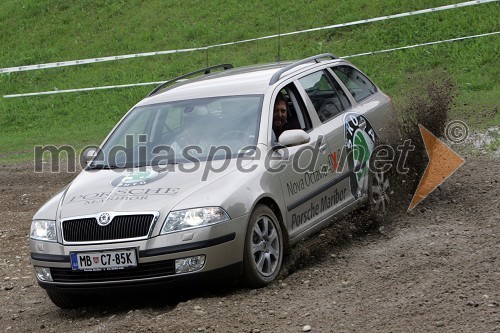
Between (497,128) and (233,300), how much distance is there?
8.43 metres

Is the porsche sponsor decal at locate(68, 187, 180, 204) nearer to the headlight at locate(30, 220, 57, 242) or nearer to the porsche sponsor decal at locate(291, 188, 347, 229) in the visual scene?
the headlight at locate(30, 220, 57, 242)

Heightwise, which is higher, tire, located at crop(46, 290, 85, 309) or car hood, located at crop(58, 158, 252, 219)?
car hood, located at crop(58, 158, 252, 219)

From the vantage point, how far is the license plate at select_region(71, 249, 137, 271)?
6852 mm

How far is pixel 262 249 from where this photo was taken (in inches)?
288

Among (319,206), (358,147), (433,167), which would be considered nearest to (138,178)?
(319,206)

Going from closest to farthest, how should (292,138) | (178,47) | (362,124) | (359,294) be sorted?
(359,294) → (292,138) → (362,124) → (178,47)

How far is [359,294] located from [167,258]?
1.42 meters

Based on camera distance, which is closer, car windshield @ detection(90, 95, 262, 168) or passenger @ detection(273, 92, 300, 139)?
car windshield @ detection(90, 95, 262, 168)

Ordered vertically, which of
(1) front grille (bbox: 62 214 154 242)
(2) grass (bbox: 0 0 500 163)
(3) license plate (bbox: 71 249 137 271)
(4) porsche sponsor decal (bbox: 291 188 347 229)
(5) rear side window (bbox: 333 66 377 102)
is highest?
(5) rear side window (bbox: 333 66 377 102)

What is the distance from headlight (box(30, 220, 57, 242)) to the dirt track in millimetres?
672

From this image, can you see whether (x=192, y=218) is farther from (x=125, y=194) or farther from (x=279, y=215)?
(x=279, y=215)

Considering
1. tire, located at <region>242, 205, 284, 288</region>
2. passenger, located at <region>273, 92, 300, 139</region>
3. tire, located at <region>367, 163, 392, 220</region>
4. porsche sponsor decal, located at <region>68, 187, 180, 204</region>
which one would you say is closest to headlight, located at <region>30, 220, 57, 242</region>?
porsche sponsor decal, located at <region>68, 187, 180, 204</region>

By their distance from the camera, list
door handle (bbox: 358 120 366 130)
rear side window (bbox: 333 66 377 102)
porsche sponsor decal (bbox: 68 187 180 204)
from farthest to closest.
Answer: rear side window (bbox: 333 66 377 102) → door handle (bbox: 358 120 366 130) → porsche sponsor decal (bbox: 68 187 180 204)

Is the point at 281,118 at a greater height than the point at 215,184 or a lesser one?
greater
